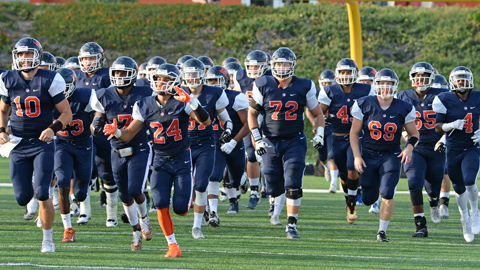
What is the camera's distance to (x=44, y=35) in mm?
23547

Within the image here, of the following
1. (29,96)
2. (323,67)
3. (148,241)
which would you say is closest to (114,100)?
(29,96)

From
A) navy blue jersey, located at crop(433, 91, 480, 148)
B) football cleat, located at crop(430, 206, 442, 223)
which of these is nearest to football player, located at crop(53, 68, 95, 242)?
navy blue jersey, located at crop(433, 91, 480, 148)

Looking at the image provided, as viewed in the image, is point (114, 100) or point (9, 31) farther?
point (9, 31)

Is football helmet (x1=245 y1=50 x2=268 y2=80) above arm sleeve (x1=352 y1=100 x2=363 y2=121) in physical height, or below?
above

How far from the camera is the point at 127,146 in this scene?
264 inches

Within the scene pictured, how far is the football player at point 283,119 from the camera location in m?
7.43

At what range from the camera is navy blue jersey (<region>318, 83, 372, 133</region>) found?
9.27m

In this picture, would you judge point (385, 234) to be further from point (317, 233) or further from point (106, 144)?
point (106, 144)

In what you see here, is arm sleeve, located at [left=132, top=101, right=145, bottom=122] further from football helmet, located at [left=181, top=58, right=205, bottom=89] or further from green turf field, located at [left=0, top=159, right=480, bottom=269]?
green turf field, located at [left=0, top=159, right=480, bottom=269]

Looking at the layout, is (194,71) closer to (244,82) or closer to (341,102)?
(244,82)

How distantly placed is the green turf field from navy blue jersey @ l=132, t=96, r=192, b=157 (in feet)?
2.99

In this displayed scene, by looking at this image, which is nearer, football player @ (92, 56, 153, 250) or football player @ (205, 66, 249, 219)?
football player @ (92, 56, 153, 250)

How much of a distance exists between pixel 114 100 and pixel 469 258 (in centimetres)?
353

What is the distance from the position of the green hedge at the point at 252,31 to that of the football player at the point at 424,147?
1359 cm
